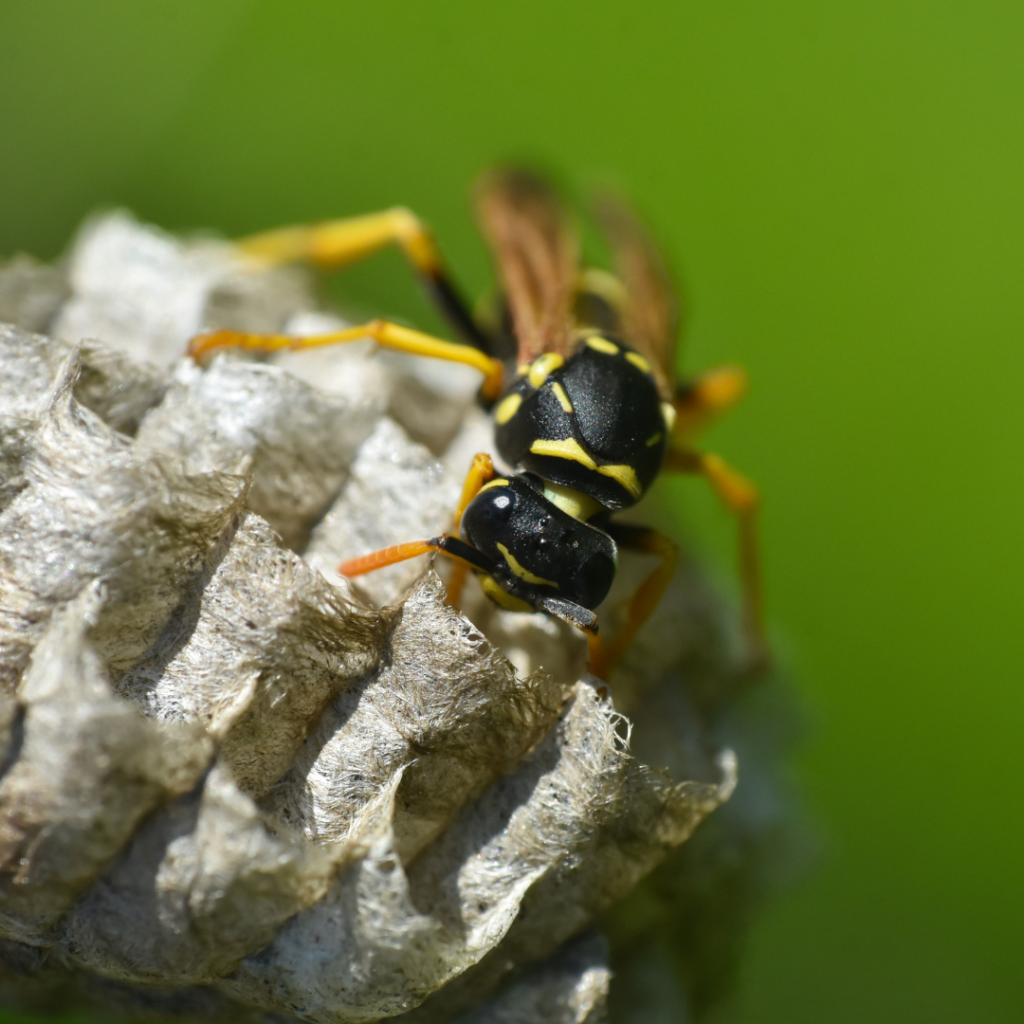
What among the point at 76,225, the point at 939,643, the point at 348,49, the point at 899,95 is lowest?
the point at 76,225

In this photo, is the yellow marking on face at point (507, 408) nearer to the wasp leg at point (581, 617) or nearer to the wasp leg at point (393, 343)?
the wasp leg at point (393, 343)

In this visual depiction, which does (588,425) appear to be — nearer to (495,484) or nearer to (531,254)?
A: (495,484)

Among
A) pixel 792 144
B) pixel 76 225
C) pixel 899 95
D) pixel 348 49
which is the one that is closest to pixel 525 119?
pixel 348 49

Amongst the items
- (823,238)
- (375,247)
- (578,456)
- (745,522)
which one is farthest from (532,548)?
(823,238)

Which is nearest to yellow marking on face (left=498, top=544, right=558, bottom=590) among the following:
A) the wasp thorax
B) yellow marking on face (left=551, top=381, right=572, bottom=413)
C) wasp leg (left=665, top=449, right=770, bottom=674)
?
the wasp thorax

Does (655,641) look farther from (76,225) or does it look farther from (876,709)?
(76,225)

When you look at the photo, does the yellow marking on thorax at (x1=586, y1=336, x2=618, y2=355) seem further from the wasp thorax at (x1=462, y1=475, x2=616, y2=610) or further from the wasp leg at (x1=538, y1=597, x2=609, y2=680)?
the wasp leg at (x1=538, y1=597, x2=609, y2=680)

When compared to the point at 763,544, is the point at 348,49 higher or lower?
higher

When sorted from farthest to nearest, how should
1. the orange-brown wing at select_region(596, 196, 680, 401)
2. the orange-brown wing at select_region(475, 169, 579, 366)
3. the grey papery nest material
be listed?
the orange-brown wing at select_region(596, 196, 680, 401) → the orange-brown wing at select_region(475, 169, 579, 366) → the grey papery nest material
